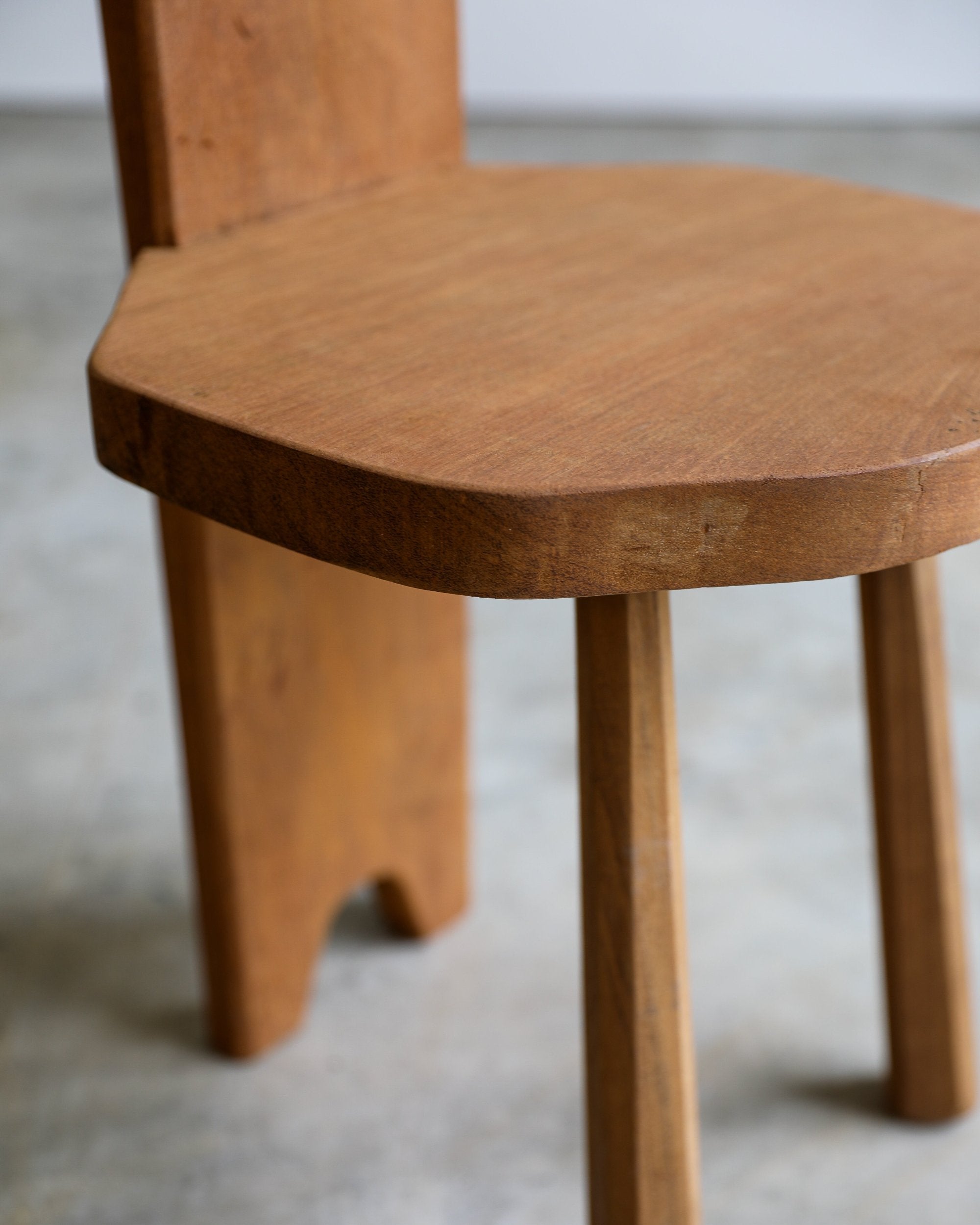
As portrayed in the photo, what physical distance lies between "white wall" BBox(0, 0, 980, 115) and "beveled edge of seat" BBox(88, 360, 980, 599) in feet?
14.4

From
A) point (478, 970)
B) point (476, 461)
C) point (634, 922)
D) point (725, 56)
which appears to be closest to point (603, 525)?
point (476, 461)

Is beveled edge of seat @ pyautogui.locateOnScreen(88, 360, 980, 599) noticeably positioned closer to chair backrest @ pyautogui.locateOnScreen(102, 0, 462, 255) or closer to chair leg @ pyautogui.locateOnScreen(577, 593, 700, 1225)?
chair leg @ pyautogui.locateOnScreen(577, 593, 700, 1225)

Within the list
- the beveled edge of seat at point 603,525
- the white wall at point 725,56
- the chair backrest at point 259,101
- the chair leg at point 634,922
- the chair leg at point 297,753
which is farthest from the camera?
the white wall at point 725,56

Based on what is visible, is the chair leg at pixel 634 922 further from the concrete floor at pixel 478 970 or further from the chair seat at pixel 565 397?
the concrete floor at pixel 478 970

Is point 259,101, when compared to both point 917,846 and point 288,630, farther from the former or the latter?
point 917,846

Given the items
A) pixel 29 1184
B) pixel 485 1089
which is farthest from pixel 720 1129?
pixel 29 1184

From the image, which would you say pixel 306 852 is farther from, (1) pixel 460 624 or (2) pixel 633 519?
(2) pixel 633 519

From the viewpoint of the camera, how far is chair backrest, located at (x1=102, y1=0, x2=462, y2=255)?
74cm

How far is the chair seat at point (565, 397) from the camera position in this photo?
1.56 ft

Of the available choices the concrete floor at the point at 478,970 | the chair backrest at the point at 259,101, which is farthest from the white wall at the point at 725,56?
the chair backrest at the point at 259,101

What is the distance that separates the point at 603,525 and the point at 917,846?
479 millimetres

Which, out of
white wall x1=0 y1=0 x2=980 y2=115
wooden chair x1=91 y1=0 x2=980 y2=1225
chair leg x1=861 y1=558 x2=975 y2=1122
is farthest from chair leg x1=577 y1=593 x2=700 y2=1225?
white wall x1=0 y1=0 x2=980 y2=115

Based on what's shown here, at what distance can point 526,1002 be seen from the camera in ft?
3.44

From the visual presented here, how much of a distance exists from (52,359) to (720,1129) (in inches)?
76.3
